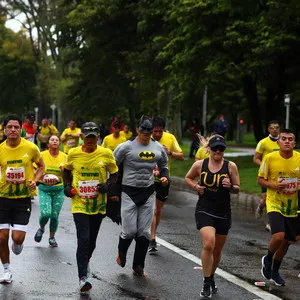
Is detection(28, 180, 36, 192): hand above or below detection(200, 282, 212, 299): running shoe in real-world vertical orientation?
above

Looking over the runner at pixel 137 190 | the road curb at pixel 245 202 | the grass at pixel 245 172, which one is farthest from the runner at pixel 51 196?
the grass at pixel 245 172

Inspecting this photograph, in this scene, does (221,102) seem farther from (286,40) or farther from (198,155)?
(198,155)

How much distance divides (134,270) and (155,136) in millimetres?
2890

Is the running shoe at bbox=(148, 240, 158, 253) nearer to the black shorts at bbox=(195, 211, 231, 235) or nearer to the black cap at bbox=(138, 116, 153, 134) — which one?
the black cap at bbox=(138, 116, 153, 134)

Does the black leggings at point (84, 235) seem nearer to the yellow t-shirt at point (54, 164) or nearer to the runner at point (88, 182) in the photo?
the runner at point (88, 182)

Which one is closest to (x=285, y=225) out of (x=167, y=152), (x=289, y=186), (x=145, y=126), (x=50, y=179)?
(x=289, y=186)

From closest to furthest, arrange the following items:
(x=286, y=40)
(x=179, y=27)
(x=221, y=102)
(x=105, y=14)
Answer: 1. (x=286, y=40)
2. (x=179, y=27)
3. (x=105, y=14)
4. (x=221, y=102)

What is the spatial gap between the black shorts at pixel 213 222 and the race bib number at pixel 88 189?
1.19m

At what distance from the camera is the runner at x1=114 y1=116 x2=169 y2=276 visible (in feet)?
30.9

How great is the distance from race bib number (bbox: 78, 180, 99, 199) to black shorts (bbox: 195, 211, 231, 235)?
1.19 meters

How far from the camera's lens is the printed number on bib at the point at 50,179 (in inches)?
454

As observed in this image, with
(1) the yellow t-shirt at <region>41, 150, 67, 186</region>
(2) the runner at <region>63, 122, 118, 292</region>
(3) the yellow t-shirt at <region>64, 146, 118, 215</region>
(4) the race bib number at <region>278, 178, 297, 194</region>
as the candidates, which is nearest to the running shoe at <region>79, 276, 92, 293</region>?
(2) the runner at <region>63, 122, 118, 292</region>

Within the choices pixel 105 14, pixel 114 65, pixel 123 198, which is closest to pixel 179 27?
pixel 105 14

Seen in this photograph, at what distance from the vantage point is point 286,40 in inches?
1008
